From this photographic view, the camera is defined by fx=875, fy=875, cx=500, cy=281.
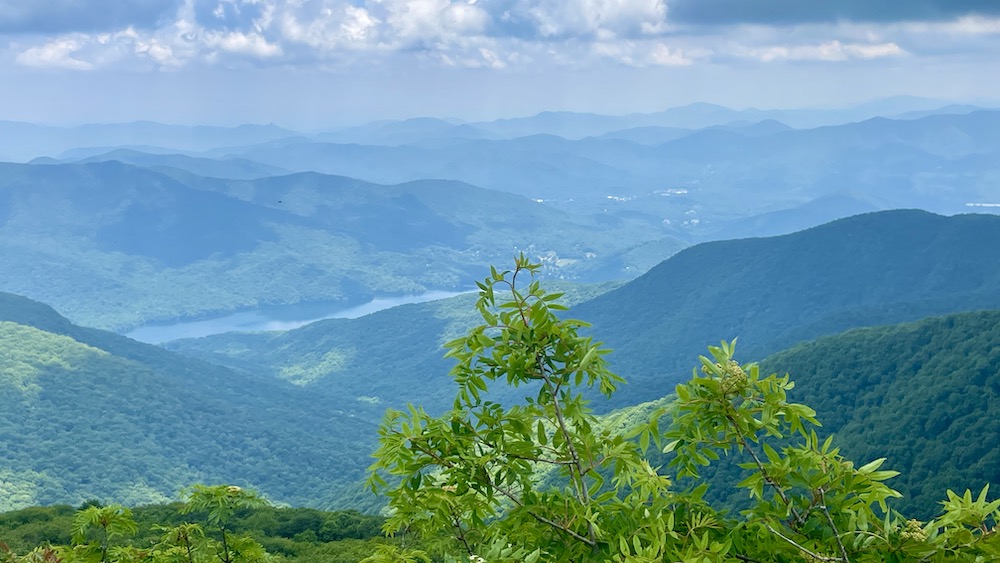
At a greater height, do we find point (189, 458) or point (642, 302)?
point (642, 302)

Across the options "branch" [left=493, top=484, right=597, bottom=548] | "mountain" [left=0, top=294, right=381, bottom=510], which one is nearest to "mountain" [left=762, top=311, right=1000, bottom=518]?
"branch" [left=493, top=484, right=597, bottom=548]

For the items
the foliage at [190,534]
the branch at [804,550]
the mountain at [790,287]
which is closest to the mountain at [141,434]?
the mountain at [790,287]

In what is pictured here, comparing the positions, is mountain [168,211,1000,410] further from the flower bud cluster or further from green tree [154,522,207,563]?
the flower bud cluster

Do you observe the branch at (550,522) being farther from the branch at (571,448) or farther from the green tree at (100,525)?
the green tree at (100,525)

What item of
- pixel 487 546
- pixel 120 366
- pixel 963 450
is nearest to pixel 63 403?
pixel 120 366

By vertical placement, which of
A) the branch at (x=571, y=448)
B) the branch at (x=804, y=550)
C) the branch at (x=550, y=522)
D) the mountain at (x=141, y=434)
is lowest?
the mountain at (x=141, y=434)

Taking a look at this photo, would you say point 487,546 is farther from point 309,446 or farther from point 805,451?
point 309,446
